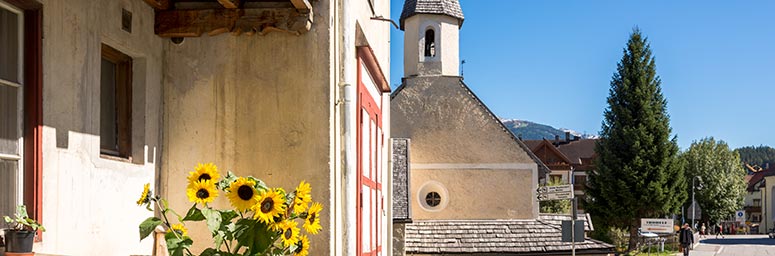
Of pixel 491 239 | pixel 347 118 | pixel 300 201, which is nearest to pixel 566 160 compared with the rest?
pixel 491 239

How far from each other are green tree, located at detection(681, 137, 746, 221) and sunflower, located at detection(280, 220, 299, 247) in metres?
73.9

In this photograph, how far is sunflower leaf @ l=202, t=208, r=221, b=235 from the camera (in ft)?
18.6

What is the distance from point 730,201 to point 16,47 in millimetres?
80911

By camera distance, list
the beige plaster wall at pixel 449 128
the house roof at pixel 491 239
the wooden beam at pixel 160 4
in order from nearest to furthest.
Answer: the wooden beam at pixel 160 4
the house roof at pixel 491 239
the beige plaster wall at pixel 449 128

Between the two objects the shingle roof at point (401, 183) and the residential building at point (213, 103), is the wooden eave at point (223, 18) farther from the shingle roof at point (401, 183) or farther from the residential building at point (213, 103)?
the shingle roof at point (401, 183)

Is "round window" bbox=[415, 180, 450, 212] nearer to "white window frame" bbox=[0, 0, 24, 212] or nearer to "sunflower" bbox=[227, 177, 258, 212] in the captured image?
"sunflower" bbox=[227, 177, 258, 212]

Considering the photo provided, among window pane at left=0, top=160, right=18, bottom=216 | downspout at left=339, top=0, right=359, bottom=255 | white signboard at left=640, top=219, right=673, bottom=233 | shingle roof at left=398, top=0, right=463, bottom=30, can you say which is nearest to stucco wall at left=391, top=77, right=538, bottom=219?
shingle roof at left=398, top=0, right=463, bottom=30

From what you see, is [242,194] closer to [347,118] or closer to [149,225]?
[149,225]

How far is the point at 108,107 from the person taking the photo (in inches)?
270

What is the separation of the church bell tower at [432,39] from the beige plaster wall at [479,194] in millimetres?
3699

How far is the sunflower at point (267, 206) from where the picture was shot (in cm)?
551

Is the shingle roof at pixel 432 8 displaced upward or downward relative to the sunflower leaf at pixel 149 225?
upward

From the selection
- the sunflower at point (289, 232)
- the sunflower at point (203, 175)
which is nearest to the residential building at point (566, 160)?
the sunflower at point (289, 232)

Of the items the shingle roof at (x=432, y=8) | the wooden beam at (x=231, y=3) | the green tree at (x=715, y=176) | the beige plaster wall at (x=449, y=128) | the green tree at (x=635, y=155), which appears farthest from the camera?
the green tree at (x=715, y=176)
